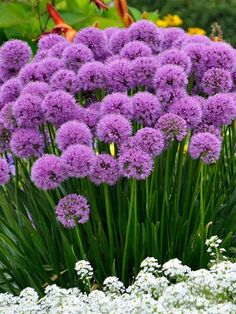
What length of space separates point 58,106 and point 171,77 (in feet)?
1.36

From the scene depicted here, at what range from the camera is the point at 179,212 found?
3383 mm

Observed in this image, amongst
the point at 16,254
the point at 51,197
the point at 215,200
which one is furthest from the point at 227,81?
the point at 16,254

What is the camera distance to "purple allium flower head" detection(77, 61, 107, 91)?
3.11 meters

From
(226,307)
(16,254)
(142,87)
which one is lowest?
(16,254)

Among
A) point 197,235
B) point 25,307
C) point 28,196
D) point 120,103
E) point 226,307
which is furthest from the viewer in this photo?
point 28,196

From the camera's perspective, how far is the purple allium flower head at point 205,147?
2.90m

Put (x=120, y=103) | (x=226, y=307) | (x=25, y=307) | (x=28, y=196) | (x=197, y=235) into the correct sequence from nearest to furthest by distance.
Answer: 1. (x=226, y=307)
2. (x=25, y=307)
3. (x=120, y=103)
4. (x=197, y=235)
5. (x=28, y=196)

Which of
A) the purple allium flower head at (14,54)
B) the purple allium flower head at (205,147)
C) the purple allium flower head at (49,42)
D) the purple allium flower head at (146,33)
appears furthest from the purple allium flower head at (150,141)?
the purple allium flower head at (49,42)

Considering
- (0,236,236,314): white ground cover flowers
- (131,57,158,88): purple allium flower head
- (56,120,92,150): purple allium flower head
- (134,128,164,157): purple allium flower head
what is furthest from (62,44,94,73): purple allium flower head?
(0,236,236,314): white ground cover flowers

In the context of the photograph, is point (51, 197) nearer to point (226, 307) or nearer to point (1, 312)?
point (1, 312)

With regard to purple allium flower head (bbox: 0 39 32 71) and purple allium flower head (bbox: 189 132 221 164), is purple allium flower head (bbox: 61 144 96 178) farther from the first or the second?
purple allium flower head (bbox: 0 39 32 71)

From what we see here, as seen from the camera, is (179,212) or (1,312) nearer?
(1,312)

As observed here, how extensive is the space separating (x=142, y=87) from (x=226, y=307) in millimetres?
1199

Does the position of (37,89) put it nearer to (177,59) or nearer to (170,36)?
(177,59)
